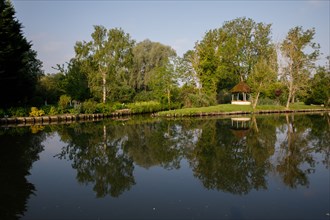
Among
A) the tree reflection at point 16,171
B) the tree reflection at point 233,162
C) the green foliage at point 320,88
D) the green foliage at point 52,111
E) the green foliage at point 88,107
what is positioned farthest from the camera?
the green foliage at point 320,88

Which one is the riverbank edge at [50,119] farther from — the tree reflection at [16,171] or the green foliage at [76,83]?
the tree reflection at [16,171]

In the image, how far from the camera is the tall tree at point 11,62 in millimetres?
31953

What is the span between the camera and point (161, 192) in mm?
9039

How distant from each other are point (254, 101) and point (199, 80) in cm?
913

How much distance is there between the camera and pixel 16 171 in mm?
11539

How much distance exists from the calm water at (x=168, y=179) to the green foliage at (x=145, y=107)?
965 inches

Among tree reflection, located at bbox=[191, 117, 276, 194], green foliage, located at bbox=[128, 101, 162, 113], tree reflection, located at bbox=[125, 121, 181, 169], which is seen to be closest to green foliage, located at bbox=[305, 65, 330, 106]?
green foliage, located at bbox=[128, 101, 162, 113]

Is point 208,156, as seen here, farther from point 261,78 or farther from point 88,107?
point 261,78

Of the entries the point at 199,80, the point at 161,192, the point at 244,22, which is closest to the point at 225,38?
the point at 244,22

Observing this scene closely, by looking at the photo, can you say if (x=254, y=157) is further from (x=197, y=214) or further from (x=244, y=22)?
(x=244, y=22)

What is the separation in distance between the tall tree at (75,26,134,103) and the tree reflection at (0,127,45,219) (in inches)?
965

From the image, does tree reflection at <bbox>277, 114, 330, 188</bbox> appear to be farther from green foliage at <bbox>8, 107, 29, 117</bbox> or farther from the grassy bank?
green foliage at <bbox>8, 107, 29, 117</bbox>

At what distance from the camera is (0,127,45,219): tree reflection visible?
781cm

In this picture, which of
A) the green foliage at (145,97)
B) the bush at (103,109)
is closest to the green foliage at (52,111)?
the bush at (103,109)
